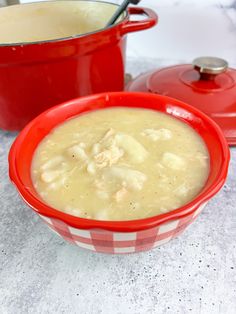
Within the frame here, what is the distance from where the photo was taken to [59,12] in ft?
3.56

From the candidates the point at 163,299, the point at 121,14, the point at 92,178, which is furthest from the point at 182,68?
the point at 163,299

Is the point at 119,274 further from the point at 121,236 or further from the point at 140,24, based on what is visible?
the point at 140,24

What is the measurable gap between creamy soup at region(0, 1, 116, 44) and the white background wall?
7.1 inches

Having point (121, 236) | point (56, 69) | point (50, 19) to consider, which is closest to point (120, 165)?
point (121, 236)

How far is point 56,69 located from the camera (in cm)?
79

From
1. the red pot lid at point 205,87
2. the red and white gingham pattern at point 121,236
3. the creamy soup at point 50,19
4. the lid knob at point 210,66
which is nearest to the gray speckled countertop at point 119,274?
the red and white gingham pattern at point 121,236

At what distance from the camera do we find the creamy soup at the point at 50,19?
1039mm

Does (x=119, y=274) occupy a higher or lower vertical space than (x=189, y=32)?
lower

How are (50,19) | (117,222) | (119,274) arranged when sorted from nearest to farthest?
(117,222)
(119,274)
(50,19)

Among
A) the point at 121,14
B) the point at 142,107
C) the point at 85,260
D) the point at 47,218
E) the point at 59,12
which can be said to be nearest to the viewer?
the point at 47,218

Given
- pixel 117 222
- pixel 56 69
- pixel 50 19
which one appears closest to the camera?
pixel 117 222

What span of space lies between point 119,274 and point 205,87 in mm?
500

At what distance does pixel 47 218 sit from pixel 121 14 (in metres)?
0.61

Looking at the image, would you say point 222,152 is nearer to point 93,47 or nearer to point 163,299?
point 163,299
